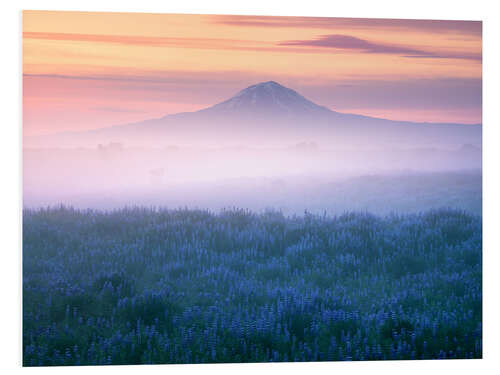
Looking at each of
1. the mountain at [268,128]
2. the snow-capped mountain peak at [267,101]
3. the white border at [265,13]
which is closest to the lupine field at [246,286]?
the white border at [265,13]

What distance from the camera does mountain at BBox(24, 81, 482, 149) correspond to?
6.16m

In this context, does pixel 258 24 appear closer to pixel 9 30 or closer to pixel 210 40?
pixel 210 40

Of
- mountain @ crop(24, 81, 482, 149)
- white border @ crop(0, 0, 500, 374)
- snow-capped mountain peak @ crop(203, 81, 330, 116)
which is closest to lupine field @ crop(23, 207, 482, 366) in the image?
white border @ crop(0, 0, 500, 374)

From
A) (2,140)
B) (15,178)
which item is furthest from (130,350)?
(2,140)

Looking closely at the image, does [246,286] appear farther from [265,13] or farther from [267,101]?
[265,13]

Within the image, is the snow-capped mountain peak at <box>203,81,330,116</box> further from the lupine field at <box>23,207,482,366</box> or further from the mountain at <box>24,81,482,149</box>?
the lupine field at <box>23,207,482,366</box>

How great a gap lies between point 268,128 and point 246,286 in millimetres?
1705

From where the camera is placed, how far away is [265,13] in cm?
617

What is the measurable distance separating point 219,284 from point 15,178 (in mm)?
2337

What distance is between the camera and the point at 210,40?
6.14 m

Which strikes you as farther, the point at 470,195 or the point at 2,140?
the point at 470,195

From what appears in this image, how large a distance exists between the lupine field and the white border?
12cm

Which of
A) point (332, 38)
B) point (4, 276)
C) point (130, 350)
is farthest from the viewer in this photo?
point (332, 38)

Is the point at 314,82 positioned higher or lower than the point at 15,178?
higher
